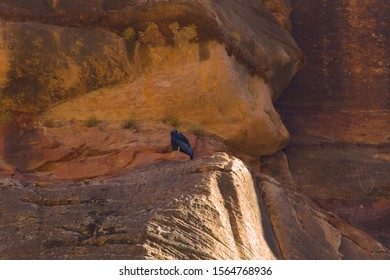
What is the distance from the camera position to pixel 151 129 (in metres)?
15.9

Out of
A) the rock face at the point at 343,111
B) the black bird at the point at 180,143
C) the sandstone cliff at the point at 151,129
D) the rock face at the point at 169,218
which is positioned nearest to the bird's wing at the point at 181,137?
the black bird at the point at 180,143

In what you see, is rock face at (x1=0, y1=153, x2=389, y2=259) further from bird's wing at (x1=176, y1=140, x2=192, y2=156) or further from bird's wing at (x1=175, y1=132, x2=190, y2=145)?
bird's wing at (x1=175, y1=132, x2=190, y2=145)

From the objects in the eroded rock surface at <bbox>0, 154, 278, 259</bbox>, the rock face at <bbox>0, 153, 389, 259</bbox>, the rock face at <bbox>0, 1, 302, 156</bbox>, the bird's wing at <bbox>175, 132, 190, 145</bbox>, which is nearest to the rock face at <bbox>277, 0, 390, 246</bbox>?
the rock face at <bbox>0, 1, 302, 156</bbox>

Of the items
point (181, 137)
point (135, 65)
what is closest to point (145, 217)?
point (181, 137)

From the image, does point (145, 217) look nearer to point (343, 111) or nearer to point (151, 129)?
point (151, 129)

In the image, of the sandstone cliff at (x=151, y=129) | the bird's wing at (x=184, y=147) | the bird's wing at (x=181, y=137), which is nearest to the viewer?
the sandstone cliff at (x=151, y=129)

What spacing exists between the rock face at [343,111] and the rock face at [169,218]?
429 cm

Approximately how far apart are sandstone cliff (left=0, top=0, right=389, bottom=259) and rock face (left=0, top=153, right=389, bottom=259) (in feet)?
0.09

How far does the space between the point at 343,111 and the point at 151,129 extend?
6.65 meters

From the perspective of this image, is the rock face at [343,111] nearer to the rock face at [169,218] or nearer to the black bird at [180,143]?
the rock face at [169,218]

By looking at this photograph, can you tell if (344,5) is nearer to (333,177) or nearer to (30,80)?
(333,177)

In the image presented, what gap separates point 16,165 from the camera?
1512cm

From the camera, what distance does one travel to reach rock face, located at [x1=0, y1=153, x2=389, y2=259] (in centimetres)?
1093

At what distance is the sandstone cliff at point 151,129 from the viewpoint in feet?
39.3
